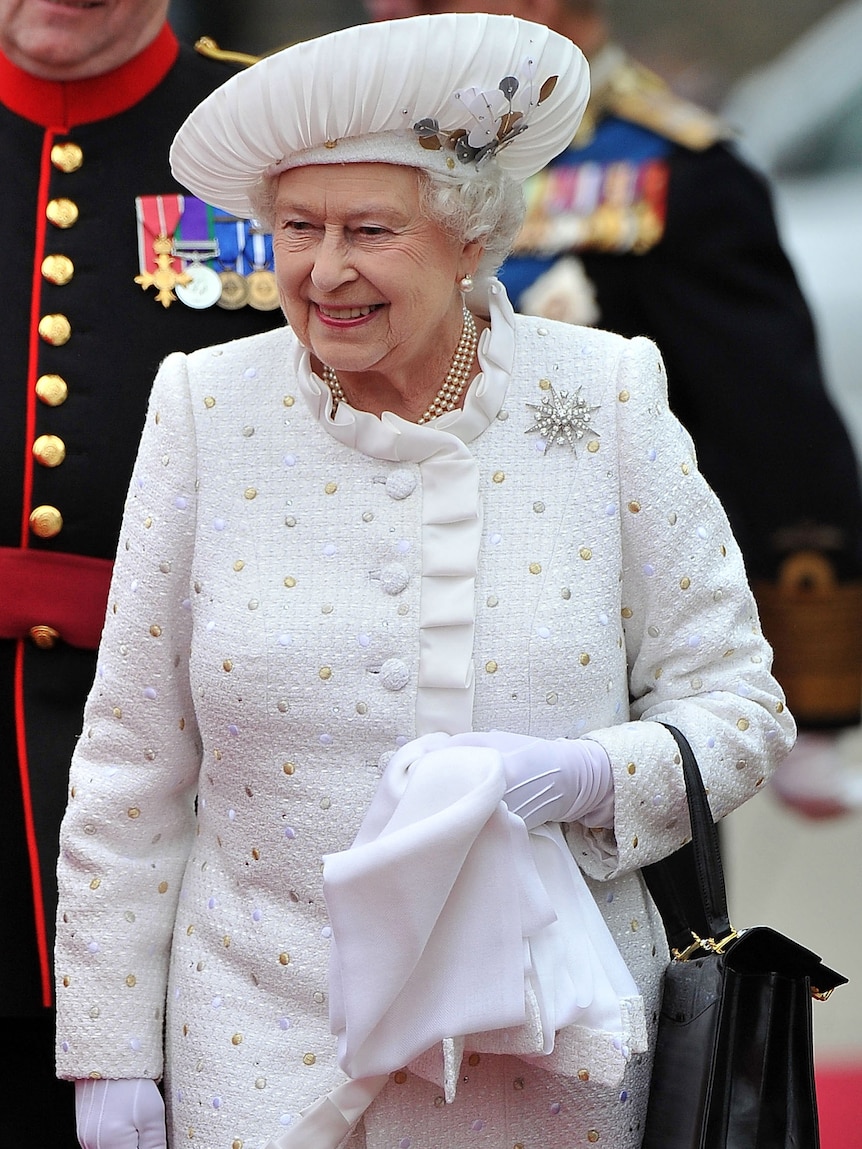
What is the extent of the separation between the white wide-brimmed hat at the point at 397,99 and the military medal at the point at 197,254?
0.52m

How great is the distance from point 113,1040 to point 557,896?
56 cm

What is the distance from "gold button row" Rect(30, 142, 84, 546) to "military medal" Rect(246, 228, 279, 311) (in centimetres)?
25

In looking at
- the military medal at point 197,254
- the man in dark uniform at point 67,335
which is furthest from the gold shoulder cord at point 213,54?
the military medal at point 197,254

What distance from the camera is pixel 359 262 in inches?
85.7

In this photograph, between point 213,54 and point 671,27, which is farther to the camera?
point 671,27

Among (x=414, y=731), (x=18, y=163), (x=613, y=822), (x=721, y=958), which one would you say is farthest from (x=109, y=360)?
(x=721, y=958)

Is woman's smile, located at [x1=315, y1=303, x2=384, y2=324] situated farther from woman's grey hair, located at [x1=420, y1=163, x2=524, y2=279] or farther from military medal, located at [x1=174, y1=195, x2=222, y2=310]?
military medal, located at [x1=174, y1=195, x2=222, y2=310]

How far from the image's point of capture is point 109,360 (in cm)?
278

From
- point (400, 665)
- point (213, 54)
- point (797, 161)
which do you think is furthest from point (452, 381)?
point (797, 161)

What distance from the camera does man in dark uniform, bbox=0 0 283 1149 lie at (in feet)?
8.94

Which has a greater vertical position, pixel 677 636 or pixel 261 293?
pixel 261 293

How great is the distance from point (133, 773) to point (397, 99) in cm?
85

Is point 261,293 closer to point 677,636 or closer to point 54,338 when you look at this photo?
point 54,338

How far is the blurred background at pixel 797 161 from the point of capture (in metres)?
5.00
